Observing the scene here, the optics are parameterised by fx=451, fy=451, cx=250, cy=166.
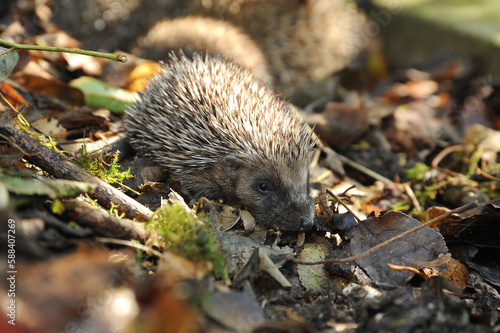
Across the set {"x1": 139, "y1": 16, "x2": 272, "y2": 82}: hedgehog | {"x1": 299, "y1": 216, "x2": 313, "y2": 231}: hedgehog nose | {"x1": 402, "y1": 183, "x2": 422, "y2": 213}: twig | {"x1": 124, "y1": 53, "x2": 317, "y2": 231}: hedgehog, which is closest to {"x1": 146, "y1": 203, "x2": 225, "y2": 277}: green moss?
{"x1": 299, "y1": 216, "x2": 313, "y2": 231}: hedgehog nose

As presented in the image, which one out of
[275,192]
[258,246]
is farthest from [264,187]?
[258,246]

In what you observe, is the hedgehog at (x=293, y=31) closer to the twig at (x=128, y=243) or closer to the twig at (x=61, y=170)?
the twig at (x=61, y=170)

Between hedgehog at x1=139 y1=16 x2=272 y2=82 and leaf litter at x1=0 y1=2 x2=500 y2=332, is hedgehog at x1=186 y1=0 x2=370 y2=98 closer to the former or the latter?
hedgehog at x1=139 y1=16 x2=272 y2=82

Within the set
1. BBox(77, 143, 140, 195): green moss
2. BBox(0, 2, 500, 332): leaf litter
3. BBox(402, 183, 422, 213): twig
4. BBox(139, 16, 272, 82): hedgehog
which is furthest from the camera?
BBox(139, 16, 272, 82): hedgehog

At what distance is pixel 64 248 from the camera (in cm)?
246

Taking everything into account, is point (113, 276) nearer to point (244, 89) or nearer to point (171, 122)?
point (171, 122)

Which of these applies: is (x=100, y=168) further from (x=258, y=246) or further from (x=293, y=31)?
(x=293, y=31)

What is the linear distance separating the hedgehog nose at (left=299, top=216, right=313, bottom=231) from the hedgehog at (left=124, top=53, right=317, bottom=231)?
0.03 meters

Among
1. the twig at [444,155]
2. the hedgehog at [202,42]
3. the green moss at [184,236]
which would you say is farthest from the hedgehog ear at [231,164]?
the hedgehog at [202,42]

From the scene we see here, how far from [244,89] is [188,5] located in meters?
5.46

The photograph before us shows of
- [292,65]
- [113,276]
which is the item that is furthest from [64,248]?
[292,65]

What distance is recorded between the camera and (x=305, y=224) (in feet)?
12.0

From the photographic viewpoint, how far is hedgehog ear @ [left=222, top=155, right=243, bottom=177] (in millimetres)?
4062

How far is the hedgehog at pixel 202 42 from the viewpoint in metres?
7.29
